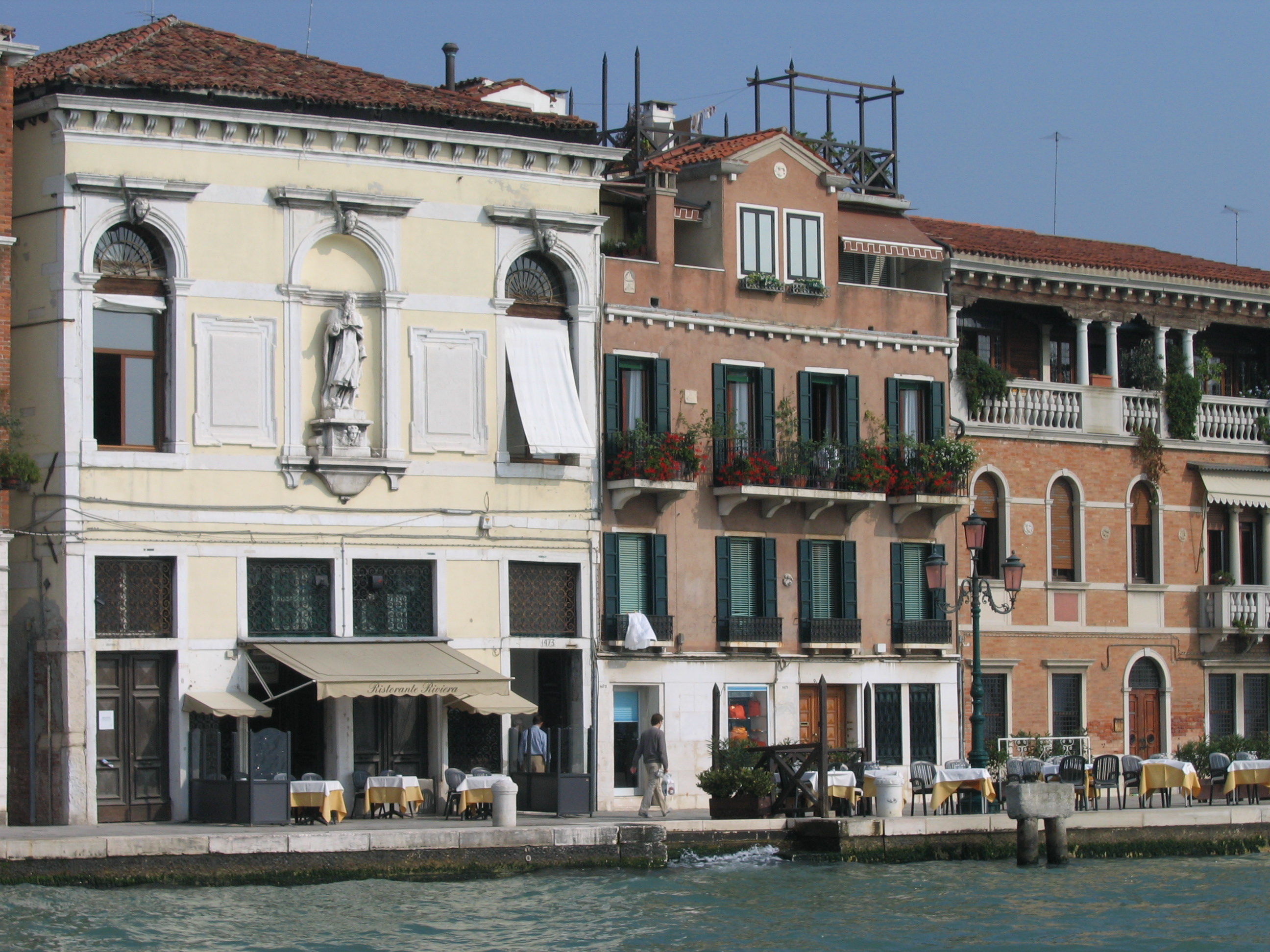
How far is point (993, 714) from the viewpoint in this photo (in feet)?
124

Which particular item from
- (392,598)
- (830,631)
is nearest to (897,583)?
(830,631)

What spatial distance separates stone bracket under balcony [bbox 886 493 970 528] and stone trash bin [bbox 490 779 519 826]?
988 centimetres

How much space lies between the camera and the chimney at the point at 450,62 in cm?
3647

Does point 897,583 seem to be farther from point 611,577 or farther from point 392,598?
point 392,598

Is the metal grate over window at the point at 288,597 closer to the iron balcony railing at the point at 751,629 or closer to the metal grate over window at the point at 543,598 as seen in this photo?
the metal grate over window at the point at 543,598

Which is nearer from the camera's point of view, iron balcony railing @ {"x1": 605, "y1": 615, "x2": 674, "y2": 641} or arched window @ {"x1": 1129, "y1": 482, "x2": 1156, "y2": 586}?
iron balcony railing @ {"x1": 605, "y1": 615, "x2": 674, "y2": 641}

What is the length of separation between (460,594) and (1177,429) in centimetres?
1329

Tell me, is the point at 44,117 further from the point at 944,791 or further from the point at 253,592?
the point at 944,791

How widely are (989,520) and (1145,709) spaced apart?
13.6ft

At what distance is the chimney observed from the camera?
36469 millimetres

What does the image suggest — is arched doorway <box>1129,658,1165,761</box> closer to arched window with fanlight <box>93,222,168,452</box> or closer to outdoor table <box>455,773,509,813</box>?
outdoor table <box>455,773,509,813</box>

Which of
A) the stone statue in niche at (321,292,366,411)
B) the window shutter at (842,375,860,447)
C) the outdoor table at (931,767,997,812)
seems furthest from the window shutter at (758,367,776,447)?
the stone statue in niche at (321,292,366,411)

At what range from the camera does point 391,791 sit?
30797mm

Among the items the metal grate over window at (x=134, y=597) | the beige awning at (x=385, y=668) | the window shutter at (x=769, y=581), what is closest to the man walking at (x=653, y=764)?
the beige awning at (x=385, y=668)
